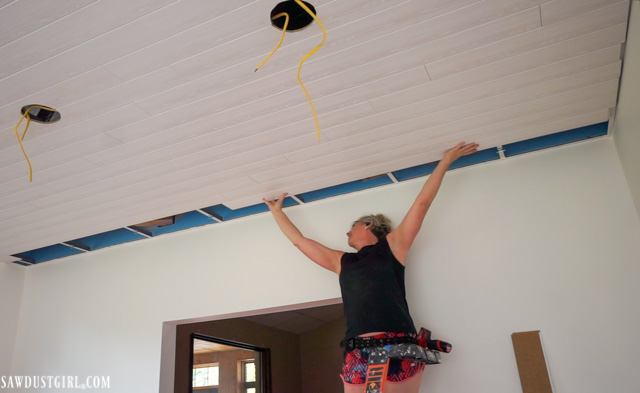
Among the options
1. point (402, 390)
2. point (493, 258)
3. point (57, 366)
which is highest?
point (493, 258)

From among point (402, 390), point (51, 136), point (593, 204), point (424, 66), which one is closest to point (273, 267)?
point (402, 390)

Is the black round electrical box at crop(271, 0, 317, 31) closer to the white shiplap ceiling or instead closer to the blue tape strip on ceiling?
the white shiplap ceiling

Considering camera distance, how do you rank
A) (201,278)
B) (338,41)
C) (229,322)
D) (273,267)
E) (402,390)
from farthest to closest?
(229,322), (201,278), (273,267), (402,390), (338,41)

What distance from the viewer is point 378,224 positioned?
9.21 feet

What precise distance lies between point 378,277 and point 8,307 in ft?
10.3

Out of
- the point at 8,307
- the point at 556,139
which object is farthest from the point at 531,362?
the point at 8,307

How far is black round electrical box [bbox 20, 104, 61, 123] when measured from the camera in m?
2.09

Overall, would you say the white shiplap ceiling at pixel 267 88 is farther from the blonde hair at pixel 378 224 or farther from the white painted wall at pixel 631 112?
the blonde hair at pixel 378 224

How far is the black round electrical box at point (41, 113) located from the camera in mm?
2088

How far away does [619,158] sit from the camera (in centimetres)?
252

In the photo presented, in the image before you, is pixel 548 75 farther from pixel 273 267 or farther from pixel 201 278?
pixel 201 278

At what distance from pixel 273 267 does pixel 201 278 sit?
0.57 m

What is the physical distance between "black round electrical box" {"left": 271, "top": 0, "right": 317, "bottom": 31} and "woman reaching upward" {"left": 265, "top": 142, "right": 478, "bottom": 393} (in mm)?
1160

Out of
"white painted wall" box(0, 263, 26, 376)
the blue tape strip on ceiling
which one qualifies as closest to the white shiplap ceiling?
the blue tape strip on ceiling
